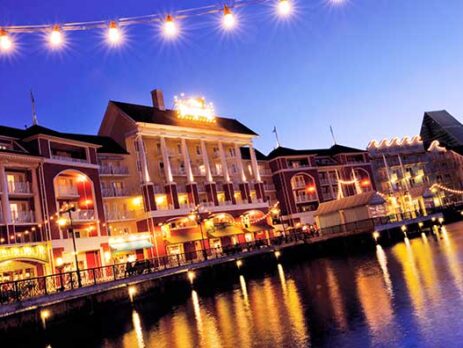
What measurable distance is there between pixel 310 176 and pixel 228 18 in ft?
220

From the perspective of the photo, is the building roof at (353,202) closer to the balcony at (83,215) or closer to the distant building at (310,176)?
the distant building at (310,176)

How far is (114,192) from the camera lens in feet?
174

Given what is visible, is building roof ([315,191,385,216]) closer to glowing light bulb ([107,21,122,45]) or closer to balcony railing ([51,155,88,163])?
balcony railing ([51,155,88,163])

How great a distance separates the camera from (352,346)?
1400 centimetres

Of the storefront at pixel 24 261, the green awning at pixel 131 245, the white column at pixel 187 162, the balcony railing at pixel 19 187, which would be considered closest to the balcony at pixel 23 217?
the balcony railing at pixel 19 187

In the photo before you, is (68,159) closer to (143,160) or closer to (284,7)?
(143,160)

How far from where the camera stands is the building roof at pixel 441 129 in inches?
4968

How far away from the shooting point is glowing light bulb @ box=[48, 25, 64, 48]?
14.3m

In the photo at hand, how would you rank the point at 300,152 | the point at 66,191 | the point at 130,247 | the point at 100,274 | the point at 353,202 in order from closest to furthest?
the point at 100,274, the point at 66,191, the point at 130,247, the point at 353,202, the point at 300,152

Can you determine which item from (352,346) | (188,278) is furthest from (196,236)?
(352,346)

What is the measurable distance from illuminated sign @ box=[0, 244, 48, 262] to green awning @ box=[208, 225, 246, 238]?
70.4ft

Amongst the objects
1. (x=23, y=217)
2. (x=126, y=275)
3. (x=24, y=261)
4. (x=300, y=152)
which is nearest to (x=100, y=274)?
(x=126, y=275)

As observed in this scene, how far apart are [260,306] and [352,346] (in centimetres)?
1084

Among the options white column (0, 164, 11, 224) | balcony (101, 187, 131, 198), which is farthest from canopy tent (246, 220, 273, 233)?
white column (0, 164, 11, 224)
